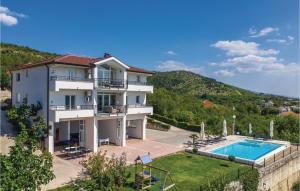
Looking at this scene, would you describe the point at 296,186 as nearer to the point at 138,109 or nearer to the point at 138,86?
the point at 138,109

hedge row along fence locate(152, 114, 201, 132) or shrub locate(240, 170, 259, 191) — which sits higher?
hedge row along fence locate(152, 114, 201, 132)

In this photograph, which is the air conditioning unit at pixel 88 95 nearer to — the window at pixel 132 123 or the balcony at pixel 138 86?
the balcony at pixel 138 86

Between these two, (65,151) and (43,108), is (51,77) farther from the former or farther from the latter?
(65,151)

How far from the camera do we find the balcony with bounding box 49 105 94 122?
2565 cm

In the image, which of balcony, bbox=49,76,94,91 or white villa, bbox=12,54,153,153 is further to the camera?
white villa, bbox=12,54,153,153

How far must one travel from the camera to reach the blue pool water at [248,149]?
30770 millimetres

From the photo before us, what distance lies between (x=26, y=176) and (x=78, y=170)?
11.2 meters

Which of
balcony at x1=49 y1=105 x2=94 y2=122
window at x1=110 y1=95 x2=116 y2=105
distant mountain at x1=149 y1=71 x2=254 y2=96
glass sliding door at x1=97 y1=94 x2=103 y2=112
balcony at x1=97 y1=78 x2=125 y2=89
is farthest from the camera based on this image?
distant mountain at x1=149 y1=71 x2=254 y2=96

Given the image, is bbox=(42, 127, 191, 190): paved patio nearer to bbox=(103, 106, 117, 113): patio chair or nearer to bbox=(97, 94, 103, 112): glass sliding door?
bbox=(103, 106, 117, 113): patio chair

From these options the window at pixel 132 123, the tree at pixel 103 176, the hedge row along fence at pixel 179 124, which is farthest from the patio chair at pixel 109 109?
the hedge row along fence at pixel 179 124

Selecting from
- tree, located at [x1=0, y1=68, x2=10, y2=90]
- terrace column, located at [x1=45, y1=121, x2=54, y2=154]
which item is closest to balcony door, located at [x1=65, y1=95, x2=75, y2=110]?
terrace column, located at [x1=45, y1=121, x2=54, y2=154]

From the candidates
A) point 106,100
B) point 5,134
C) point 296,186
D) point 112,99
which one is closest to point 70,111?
point 106,100

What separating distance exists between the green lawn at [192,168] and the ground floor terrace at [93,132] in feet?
22.8

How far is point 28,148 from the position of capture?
12336mm
